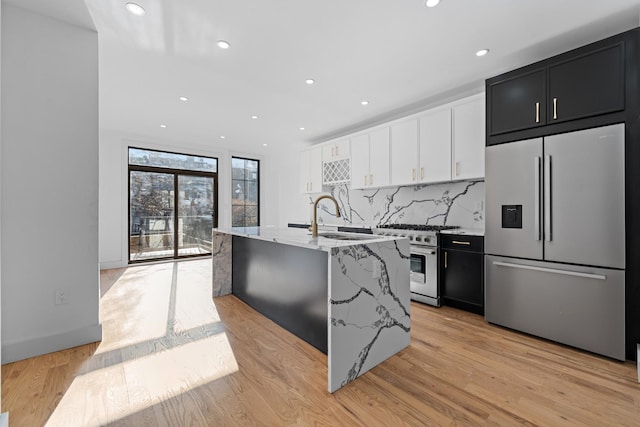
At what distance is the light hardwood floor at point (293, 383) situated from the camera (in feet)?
5.21

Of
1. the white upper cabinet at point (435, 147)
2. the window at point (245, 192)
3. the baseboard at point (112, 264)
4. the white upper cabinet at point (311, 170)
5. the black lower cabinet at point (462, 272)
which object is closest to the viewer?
the black lower cabinet at point (462, 272)

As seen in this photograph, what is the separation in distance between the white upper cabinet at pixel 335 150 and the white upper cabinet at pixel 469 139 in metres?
1.92

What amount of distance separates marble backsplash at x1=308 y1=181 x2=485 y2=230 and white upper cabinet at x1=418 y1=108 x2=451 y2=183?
364 mm

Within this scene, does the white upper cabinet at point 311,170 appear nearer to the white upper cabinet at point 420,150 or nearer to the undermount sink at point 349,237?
the white upper cabinet at point 420,150

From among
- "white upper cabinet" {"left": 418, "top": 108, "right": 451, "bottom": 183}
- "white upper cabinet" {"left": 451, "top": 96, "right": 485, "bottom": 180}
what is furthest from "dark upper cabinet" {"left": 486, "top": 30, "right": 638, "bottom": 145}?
"white upper cabinet" {"left": 418, "top": 108, "right": 451, "bottom": 183}

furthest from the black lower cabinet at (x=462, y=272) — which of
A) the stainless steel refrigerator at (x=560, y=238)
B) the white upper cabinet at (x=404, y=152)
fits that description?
the white upper cabinet at (x=404, y=152)

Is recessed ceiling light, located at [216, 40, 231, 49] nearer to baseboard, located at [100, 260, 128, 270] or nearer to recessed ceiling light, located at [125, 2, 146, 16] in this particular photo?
recessed ceiling light, located at [125, 2, 146, 16]

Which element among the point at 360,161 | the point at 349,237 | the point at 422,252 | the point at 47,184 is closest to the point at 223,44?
the point at 47,184

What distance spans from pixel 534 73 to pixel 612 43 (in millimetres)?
487

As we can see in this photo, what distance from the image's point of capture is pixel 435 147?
12.2 feet

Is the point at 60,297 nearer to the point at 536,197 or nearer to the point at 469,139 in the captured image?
the point at 536,197

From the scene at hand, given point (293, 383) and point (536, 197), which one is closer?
point (293, 383)

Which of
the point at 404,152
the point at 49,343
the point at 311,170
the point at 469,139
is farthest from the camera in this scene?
the point at 311,170

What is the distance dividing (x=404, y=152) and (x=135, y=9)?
128 inches
